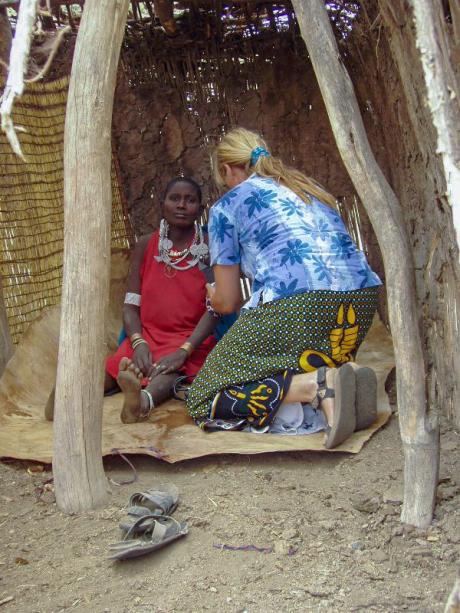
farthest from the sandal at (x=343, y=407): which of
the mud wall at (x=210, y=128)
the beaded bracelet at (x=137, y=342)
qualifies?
the mud wall at (x=210, y=128)

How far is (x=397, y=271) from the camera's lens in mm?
2578

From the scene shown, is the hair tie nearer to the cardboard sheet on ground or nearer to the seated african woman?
the seated african woman

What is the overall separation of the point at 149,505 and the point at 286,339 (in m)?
1.03

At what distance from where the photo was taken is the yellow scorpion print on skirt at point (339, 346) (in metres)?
3.54

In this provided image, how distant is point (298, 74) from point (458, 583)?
13.1 ft

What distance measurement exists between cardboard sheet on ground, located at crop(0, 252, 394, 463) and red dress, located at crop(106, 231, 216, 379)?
35 centimetres

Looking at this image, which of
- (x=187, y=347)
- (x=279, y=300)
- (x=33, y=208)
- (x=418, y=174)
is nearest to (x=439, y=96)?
(x=279, y=300)

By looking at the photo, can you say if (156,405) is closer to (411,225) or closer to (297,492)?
(297,492)

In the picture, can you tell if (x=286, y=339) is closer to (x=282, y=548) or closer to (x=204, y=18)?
(x=282, y=548)

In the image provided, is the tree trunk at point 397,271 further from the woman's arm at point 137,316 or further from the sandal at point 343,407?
the woman's arm at point 137,316

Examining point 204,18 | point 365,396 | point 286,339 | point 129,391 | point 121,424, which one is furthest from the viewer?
point 204,18

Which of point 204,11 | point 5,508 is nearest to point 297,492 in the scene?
point 5,508

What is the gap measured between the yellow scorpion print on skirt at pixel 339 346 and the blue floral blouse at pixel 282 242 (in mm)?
135

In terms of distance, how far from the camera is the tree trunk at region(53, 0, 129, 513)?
9.26ft
